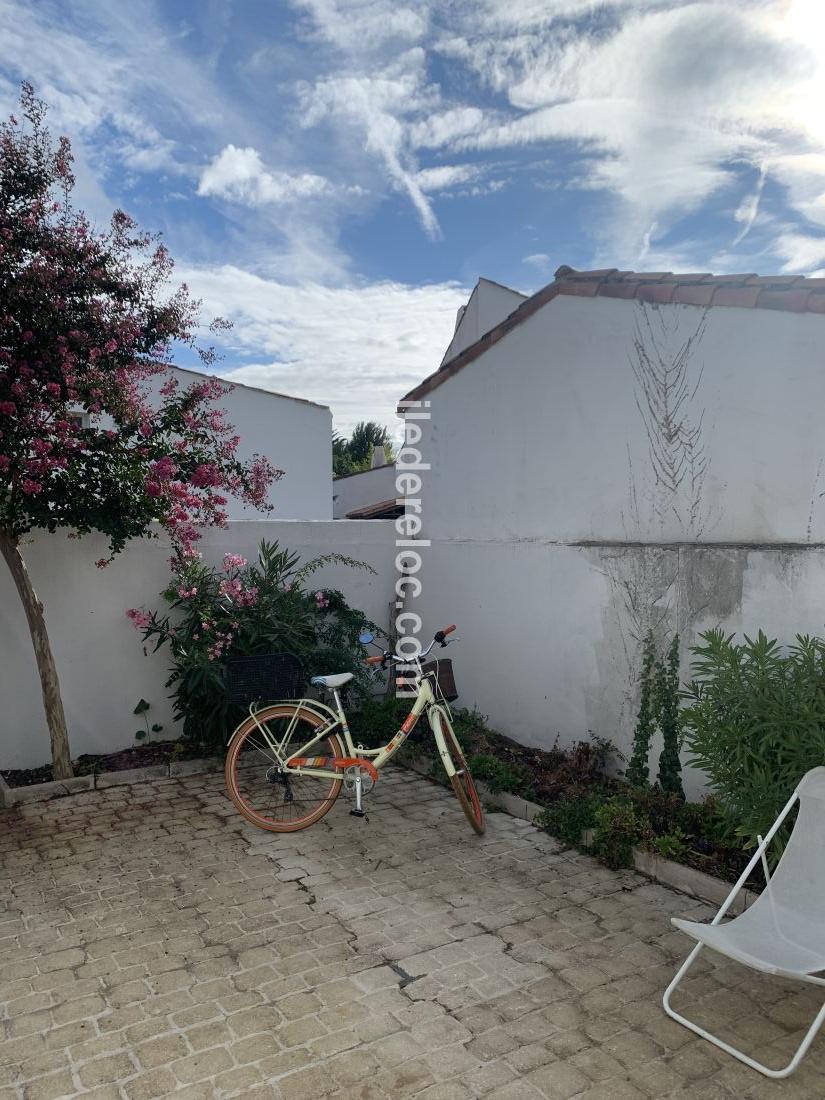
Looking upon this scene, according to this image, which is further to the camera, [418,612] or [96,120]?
[418,612]

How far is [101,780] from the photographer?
6109mm

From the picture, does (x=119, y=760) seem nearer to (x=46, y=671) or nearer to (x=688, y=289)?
(x=46, y=671)

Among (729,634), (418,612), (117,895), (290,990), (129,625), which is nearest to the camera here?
(290,990)

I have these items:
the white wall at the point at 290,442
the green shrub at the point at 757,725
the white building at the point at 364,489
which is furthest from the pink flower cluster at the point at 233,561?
the white building at the point at 364,489

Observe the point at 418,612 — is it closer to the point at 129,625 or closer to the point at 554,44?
the point at 129,625

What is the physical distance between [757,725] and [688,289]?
3.19 meters

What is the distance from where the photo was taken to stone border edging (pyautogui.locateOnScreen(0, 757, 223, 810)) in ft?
18.9

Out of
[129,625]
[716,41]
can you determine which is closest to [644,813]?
[129,625]

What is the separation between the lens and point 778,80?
5.26m

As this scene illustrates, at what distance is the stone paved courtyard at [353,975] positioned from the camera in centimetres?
278

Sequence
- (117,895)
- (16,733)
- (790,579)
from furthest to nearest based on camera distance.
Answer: (16,733)
(790,579)
(117,895)

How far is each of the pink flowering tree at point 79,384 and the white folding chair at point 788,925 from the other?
4435 mm

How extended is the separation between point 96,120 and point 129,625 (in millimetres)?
4414

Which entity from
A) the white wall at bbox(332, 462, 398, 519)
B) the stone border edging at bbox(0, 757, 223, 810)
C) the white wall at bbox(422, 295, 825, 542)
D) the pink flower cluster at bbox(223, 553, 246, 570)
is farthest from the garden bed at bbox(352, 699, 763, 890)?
the white wall at bbox(332, 462, 398, 519)
